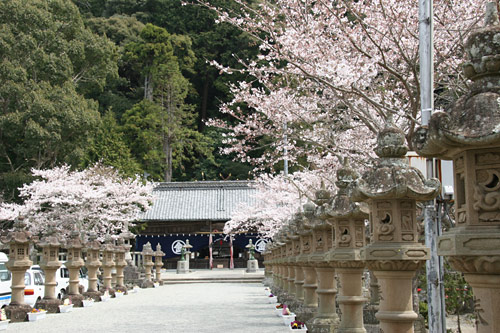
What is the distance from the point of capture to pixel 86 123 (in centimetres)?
3197

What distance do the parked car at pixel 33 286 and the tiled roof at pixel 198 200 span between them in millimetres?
22504

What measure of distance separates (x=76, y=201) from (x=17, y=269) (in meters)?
16.8

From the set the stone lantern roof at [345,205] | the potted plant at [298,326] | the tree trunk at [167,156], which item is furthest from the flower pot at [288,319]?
the tree trunk at [167,156]

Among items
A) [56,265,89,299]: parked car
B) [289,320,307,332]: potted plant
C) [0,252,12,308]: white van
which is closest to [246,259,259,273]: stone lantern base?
[56,265,89,299]: parked car

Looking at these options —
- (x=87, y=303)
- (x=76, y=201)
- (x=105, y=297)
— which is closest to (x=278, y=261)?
(x=87, y=303)

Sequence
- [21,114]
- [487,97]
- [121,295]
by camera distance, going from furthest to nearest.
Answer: [21,114] → [121,295] → [487,97]

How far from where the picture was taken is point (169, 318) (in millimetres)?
15125

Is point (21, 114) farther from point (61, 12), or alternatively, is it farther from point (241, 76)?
point (241, 76)

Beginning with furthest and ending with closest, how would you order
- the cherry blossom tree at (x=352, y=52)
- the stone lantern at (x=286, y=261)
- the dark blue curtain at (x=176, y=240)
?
the dark blue curtain at (x=176, y=240) < the stone lantern at (x=286, y=261) < the cherry blossom tree at (x=352, y=52)

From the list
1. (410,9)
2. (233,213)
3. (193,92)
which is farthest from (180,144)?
(410,9)

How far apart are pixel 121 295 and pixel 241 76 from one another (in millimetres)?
26262

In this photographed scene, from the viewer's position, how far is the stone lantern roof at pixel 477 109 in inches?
143

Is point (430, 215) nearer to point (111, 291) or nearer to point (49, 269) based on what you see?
point (49, 269)

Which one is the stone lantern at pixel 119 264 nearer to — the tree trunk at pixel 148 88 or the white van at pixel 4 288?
the white van at pixel 4 288
